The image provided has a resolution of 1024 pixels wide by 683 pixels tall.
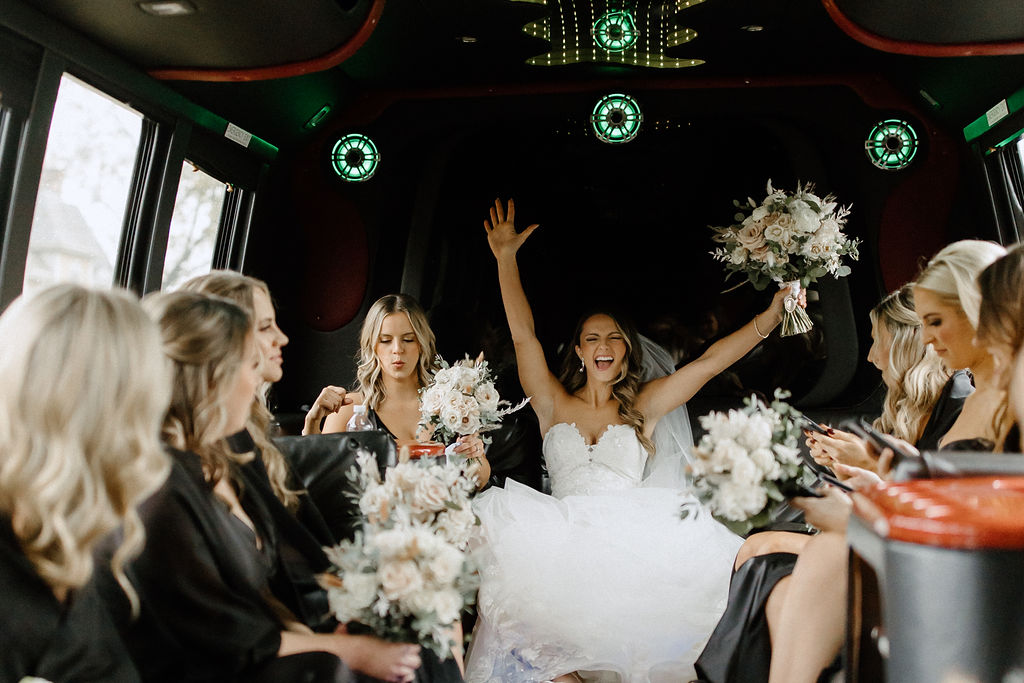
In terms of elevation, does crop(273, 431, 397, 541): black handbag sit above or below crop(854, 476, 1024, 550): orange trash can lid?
below

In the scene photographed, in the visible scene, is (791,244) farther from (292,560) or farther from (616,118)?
(292,560)

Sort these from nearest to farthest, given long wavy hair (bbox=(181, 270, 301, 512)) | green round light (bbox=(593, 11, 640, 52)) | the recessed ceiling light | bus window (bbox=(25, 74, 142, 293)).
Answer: long wavy hair (bbox=(181, 270, 301, 512)) < the recessed ceiling light < bus window (bbox=(25, 74, 142, 293)) < green round light (bbox=(593, 11, 640, 52))

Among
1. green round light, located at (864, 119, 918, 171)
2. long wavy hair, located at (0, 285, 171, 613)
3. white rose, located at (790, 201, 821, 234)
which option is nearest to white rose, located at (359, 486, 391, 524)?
long wavy hair, located at (0, 285, 171, 613)

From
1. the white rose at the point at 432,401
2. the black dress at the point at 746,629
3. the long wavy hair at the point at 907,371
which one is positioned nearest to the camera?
the black dress at the point at 746,629

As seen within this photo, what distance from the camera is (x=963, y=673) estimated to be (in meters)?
1.64

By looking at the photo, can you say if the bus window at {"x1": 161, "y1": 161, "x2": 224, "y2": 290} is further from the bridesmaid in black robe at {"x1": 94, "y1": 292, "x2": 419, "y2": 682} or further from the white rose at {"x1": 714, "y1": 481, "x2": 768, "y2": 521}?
the white rose at {"x1": 714, "y1": 481, "x2": 768, "y2": 521}

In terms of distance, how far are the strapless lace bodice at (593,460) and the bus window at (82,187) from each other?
2.03 metres

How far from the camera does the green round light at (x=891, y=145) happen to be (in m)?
4.71

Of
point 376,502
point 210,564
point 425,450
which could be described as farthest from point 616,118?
point 210,564

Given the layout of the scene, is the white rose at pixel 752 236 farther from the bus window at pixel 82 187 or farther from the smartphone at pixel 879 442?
the bus window at pixel 82 187

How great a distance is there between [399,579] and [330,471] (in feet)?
3.37

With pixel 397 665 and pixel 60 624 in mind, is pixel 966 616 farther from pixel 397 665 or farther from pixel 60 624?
pixel 60 624

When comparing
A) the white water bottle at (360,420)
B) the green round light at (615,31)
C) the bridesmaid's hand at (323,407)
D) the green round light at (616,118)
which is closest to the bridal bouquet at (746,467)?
the white water bottle at (360,420)

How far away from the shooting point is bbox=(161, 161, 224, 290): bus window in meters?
4.06
